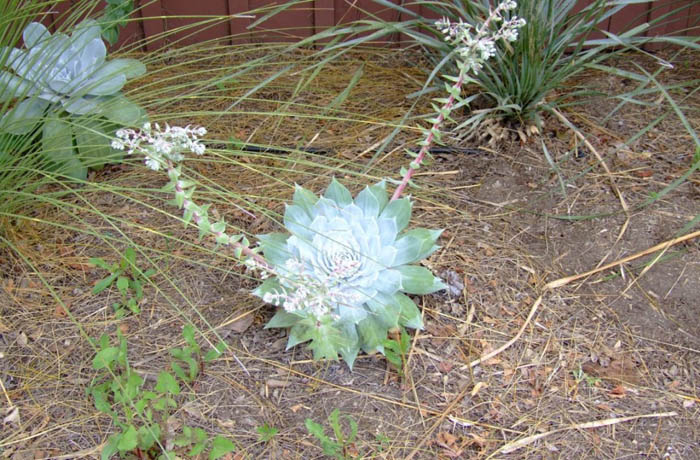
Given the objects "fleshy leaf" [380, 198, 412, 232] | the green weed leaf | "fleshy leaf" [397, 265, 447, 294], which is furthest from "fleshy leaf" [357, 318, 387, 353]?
the green weed leaf

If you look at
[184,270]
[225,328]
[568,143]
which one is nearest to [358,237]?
[225,328]

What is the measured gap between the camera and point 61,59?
6.12 feet

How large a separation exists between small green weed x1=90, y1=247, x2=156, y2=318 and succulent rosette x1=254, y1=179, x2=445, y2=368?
326 millimetres

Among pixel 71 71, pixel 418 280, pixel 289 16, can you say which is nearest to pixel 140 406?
pixel 418 280

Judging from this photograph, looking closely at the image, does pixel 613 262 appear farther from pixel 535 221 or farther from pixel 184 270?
pixel 184 270

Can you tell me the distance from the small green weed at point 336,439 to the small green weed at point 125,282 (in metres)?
0.55

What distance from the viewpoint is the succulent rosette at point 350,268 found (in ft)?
4.60

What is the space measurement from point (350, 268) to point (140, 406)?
474 millimetres

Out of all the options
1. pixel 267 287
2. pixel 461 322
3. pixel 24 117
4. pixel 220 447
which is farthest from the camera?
pixel 24 117

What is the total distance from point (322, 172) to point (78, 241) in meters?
0.69

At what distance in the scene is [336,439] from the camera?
1360 mm

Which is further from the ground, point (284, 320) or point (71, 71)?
point (71, 71)

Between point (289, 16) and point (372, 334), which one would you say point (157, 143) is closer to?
point (372, 334)

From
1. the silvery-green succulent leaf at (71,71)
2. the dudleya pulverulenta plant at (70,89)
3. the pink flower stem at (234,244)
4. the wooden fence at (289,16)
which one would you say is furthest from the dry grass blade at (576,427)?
the wooden fence at (289,16)
